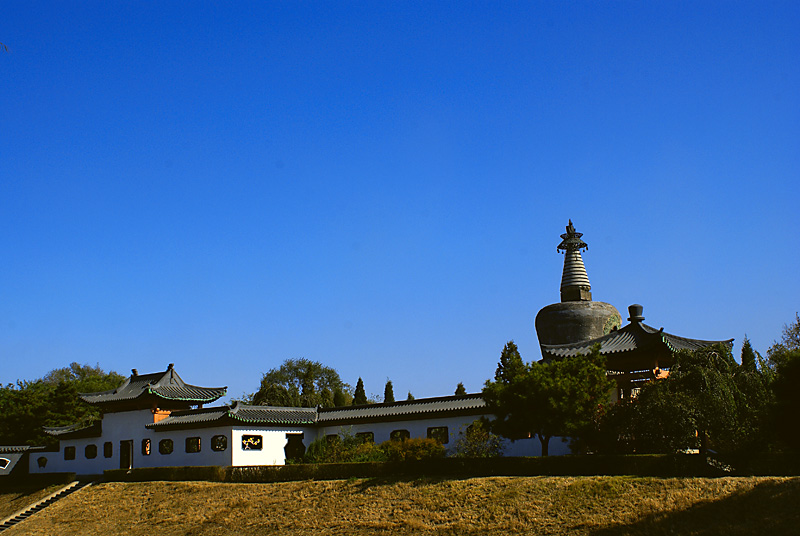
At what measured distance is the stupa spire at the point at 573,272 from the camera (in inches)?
1458

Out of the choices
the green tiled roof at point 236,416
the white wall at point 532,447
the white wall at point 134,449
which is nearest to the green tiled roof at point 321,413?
the green tiled roof at point 236,416

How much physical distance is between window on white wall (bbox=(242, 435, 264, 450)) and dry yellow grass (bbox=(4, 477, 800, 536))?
3.37 metres

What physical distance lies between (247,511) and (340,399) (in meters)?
27.1

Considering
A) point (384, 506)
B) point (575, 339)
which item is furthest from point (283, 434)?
point (575, 339)

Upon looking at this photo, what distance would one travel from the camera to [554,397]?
24.8m

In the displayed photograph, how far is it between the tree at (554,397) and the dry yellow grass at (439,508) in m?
2.12

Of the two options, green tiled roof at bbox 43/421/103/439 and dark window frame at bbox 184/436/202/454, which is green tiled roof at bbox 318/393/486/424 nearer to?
dark window frame at bbox 184/436/202/454

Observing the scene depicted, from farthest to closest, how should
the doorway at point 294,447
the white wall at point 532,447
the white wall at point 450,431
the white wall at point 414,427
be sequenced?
the doorway at point 294,447 → the white wall at point 414,427 → the white wall at point 450,431 → the white wall at point 532,447

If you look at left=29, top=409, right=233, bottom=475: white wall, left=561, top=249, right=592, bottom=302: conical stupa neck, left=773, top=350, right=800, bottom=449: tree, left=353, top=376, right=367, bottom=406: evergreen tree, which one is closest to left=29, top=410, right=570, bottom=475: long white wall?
left=29, top=409, right=233, bottom=475: white wall

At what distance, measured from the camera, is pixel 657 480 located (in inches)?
844

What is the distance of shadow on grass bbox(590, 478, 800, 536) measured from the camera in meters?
17.8

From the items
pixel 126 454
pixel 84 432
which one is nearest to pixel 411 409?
pixel 126 454

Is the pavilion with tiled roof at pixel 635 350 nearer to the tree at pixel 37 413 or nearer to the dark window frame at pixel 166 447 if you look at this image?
the dark window frame at pixel 166 447

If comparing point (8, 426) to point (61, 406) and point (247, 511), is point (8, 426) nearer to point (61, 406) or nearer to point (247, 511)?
point (61, 406)
